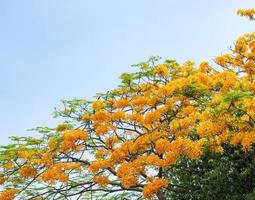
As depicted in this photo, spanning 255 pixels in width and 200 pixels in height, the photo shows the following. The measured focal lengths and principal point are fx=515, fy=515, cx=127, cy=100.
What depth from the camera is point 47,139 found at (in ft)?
49.7

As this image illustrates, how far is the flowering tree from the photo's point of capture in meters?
11.4

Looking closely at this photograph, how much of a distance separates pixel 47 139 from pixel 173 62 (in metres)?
4.54

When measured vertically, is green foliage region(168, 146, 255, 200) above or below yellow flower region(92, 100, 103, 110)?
below

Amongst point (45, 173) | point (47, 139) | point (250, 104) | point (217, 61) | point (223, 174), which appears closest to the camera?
point (250, 104)

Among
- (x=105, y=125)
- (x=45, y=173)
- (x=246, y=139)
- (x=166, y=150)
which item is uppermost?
(x=105, y=125)

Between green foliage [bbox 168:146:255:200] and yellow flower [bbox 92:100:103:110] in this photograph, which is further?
yellow flower [bbox 92:100:103:110]

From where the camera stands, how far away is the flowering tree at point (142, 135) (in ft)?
37.3

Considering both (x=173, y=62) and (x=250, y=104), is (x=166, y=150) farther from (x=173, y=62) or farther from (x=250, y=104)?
(x=173, y=62)

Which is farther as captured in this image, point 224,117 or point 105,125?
point 105,125

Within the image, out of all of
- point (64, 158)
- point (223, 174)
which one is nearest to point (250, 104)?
point (223, 174)

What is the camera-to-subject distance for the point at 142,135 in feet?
43.6

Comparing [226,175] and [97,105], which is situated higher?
[97,105]

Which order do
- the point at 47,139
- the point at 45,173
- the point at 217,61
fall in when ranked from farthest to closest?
the point at 217,61, the point at 47,139, the point at 45,173

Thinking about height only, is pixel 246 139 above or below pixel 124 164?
below
